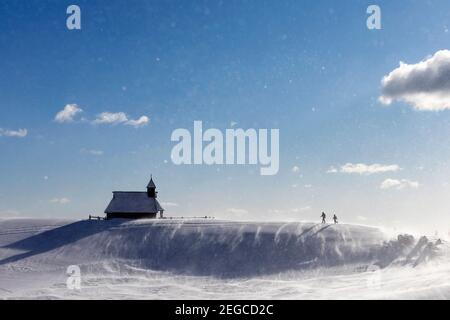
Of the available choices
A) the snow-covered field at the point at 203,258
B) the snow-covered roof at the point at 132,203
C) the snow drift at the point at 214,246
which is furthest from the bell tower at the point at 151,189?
the snow drift at the point at 214,246

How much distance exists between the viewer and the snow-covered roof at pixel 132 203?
58719 mm

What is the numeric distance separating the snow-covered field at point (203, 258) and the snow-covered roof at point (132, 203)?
4.32 meters

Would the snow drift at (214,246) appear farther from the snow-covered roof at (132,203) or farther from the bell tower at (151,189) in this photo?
the bell tower at (151,189)

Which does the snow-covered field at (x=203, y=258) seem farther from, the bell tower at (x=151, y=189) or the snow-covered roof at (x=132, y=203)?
the bell tower at (x=151, y=189)

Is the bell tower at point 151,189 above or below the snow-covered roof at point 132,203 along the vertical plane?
above

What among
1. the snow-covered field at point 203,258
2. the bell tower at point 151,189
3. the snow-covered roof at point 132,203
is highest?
the bell tower at point 151,189

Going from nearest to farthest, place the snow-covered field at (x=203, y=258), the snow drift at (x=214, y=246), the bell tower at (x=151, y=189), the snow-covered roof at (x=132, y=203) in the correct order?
1. the snow-covered field at (x=203, y=258)
2. the snow drift at (x=214, y=246)
3. the snow-covered roof at (x=132, y=203)
4. the bell tower at (x=151, y=189)

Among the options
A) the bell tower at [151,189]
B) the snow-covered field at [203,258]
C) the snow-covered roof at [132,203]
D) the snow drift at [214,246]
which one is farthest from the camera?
the bell tower at [151,189]

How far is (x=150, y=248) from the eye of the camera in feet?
150

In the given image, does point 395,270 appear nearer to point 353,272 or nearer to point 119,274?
point 353,272

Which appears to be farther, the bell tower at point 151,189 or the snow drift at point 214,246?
the bell tower at point 151,189
